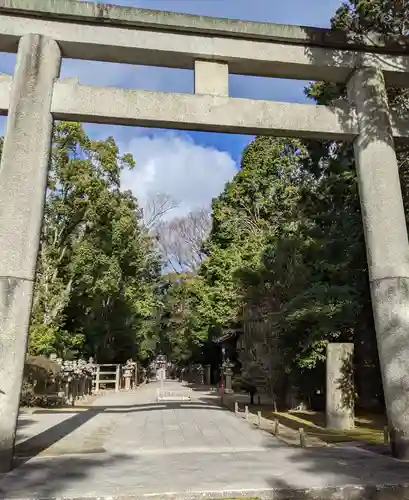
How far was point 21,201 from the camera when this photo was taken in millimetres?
6035

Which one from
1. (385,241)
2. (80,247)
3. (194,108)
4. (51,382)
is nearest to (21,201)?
(194,108)

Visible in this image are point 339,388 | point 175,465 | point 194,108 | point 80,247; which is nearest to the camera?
point 175,465

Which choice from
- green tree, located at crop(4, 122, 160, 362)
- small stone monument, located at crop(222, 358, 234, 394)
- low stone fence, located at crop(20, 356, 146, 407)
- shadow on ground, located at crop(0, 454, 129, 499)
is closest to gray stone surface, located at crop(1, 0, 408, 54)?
shadow on ground, located at crop(0, 454, 129, 499)

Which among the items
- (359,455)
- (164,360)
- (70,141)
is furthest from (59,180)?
(164,360)

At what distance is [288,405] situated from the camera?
14.2m

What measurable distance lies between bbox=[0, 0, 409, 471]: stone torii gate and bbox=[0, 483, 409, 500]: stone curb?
1.53 m

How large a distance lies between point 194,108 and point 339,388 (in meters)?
6.81

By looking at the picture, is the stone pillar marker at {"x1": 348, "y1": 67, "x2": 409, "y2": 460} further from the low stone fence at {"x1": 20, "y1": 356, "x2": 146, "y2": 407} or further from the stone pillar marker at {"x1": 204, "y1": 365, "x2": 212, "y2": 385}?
the stone pillar marker at {"x1": 204, "y1": 365, "x2": 212, "y2": 385}

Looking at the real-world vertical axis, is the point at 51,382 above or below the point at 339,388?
above

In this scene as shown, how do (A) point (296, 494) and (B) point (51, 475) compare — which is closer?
(A) point (296, 494)

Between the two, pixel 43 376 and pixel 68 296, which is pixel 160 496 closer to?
pixel 43 376

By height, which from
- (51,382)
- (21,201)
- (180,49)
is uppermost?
(180,49)

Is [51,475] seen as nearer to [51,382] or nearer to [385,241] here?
[385,241]

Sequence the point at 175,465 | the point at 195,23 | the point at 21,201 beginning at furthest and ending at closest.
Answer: the point at 195,23, the point at 21,201, the point at 175,465
